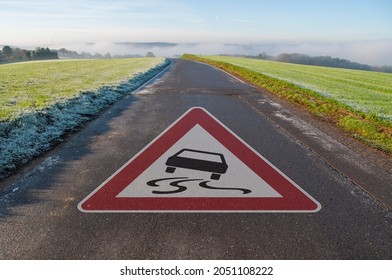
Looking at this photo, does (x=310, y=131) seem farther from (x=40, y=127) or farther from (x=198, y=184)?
(x=40, y=127)

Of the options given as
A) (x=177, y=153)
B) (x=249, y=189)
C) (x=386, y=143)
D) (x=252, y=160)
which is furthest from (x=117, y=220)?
(x=386, y=143)

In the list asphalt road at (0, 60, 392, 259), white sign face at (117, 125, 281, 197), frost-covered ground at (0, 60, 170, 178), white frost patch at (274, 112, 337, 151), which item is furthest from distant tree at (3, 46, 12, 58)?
white sign face at (117, 125, 281, 197)

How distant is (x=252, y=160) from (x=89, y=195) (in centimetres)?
321

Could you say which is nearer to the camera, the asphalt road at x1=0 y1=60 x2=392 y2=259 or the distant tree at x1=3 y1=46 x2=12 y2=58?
the asphalt road at x1=0 y1=60 x2=392 y2=259

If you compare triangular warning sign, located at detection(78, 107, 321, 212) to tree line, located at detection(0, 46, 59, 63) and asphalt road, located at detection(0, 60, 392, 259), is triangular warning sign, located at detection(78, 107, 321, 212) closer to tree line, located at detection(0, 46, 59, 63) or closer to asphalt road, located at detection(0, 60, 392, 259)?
asphalt road, located at detection(0, 60, 392, 259)

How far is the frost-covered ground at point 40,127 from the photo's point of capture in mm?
5727

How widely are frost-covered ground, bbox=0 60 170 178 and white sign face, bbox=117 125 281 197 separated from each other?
2718 mm

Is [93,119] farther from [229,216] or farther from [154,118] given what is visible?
[229,216]

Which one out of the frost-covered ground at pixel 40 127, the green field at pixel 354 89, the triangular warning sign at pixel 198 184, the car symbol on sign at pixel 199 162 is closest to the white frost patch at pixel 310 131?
the triangular warning sign at pixel 198 184

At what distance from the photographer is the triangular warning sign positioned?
4066 mm

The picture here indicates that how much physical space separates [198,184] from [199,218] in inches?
34.8
